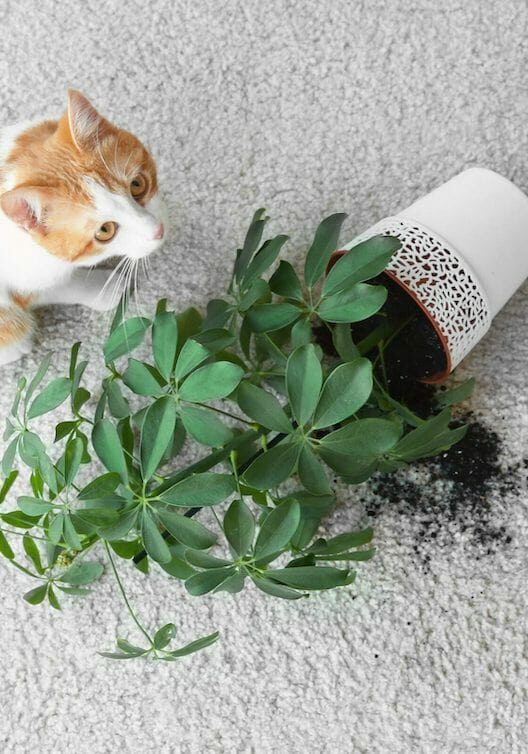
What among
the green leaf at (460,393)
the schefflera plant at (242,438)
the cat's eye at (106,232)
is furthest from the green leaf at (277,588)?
the cat's eye at (106,232)

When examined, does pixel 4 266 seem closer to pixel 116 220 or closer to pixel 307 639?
pixel 116 220

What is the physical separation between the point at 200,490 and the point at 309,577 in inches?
6.2

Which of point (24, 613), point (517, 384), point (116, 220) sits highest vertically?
point (116, 220)

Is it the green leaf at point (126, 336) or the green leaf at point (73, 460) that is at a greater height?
the green leaf at point (126, 336)

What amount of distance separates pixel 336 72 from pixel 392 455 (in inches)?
24.9

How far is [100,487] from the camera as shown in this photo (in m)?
0.82

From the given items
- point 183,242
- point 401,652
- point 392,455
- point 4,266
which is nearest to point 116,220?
point 4,266

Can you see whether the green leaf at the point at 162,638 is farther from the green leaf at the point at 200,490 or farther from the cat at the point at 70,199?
the cat at the point at 70,199

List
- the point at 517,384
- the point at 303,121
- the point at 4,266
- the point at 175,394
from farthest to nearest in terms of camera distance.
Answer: the point at 303,121
the point at 517,384
the point at 4,266
the point at 175,394

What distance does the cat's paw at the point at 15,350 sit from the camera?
109cm

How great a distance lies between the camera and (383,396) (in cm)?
97

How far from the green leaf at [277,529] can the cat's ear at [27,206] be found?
1.34 ft

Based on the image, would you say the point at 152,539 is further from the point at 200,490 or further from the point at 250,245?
the point at 250,245

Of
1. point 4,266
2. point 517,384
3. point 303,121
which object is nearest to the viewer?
point 4,266
